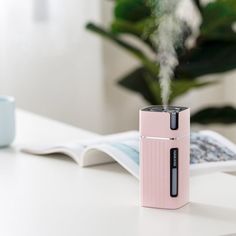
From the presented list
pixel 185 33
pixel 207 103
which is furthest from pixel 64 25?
pixel 207 103

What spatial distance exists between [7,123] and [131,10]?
1.31 meters

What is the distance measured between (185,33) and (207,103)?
0.98 meters

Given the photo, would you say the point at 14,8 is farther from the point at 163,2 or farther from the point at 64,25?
the point at 163,2

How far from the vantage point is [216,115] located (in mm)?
3006

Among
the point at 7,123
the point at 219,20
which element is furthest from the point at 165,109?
the point at 219,20

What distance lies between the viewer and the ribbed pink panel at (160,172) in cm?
118

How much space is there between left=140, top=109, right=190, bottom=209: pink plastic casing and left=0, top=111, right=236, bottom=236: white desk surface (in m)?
0.02

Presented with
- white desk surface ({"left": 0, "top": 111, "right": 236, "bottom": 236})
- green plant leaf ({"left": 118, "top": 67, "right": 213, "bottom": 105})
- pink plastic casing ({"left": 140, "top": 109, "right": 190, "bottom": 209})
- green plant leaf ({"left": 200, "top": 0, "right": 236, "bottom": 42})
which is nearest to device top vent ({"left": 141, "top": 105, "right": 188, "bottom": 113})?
pink plastic casing ({"left": 140, "top": 109, "right": 190, "bottom": 209})

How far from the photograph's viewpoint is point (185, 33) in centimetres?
279

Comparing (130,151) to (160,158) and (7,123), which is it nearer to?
(160,158)

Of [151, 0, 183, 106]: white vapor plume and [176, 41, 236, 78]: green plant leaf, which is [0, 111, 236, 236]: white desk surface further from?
[176, 41, 236, 78]: green plant leaf

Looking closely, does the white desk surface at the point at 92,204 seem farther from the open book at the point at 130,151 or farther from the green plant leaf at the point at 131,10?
the green plant leaf at the point at 131,10

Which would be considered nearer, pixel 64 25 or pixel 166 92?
pixel 166 92

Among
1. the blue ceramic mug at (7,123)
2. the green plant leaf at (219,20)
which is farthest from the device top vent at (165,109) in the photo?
the green plant leaf at (219,20)
